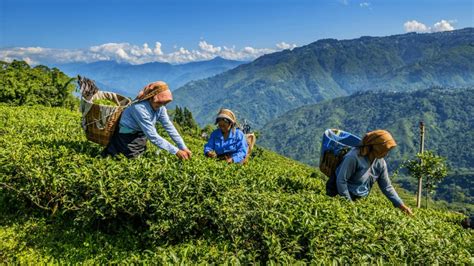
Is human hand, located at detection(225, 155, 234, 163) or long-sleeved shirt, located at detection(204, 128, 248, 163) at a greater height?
long-sleeved shirt, located at detection(204, 128, 248, 163)

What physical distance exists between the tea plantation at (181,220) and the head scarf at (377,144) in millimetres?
745

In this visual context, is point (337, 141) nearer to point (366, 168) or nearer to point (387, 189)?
point (366, 168)

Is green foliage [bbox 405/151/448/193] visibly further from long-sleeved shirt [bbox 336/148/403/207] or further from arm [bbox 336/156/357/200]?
arm [bbox 336/156/357/200]

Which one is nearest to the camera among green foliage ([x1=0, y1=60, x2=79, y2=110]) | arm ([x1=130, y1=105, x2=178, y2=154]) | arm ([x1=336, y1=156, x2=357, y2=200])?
arm ([x1=336, y1=156, x2=357, y2=200])

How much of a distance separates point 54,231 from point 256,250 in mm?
3068

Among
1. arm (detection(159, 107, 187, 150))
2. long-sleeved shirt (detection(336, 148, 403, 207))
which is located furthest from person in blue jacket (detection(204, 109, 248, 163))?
long-sleeved shirt (detection(336, 148, 403, 207))

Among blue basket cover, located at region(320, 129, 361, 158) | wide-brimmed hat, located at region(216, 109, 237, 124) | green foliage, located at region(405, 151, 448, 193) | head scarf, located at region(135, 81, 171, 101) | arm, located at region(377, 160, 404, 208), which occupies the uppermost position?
head scarf, located at region(135, 81, 171, 101)

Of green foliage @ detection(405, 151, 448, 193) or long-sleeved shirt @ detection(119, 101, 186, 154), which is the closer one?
long-sleeved shirt @ detection(119, 101, 186, 154)

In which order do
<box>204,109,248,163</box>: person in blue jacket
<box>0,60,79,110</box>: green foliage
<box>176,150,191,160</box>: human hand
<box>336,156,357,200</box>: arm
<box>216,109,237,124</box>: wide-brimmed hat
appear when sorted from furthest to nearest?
<box>0,60,79,110</box>: green foliage < <box>204,109,248,163</box>: person in blue jacket < <box>216,109,237,124</box>: wide-brimmed hat < <box>176,150,191,160</box>: human hand < <box>336,156,357,200</box>: arm

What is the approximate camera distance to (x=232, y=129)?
734 cm

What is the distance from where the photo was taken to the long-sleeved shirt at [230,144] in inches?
290

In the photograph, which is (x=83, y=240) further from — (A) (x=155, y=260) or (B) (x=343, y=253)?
(B) (x=343, y=253)

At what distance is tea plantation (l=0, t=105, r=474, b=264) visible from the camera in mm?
3705

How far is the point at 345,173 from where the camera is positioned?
5.28 metres
